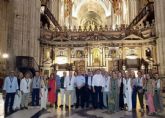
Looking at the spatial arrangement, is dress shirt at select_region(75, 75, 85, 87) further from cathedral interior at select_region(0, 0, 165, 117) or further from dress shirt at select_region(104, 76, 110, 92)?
cathedral interior at select_region(0, 0, 165, 117)

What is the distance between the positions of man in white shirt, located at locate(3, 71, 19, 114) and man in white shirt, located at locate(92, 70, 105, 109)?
10.3ft

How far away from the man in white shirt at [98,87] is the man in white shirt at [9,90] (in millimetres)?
3136

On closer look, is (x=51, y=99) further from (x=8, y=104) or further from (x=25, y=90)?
(x=8, y=104)

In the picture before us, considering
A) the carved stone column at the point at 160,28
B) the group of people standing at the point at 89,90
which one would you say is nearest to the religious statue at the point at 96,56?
the carved stone column at the point at 160,28

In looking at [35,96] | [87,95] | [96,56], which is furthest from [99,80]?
[96,56]

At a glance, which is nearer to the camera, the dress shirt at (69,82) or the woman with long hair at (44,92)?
the woman with long hair at (44,92)

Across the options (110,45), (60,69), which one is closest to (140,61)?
(110,45)

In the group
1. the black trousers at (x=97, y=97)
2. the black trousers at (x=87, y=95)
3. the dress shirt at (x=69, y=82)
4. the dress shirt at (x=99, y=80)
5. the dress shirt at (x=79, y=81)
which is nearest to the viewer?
the dress shirt at (x=99, y=80)

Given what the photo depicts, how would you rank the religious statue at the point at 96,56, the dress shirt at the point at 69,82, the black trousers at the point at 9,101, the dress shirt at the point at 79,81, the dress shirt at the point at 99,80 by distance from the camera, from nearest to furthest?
the black trousers at the point at 9,101 → the dress shirt at the point at 99,80 → the dress shirt at the point at 79,81 → the dress shirt at the point at 69,82 → the religious statue at the point at 96,56

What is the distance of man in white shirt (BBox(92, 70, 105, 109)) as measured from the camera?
8961 mm

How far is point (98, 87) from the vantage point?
909 cm

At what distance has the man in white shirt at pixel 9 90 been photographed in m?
8.28

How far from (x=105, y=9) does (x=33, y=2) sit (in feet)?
105

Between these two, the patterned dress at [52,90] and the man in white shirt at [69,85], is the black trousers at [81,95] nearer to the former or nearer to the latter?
the man in white shirt at [69,85]
